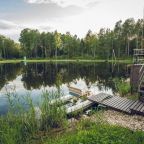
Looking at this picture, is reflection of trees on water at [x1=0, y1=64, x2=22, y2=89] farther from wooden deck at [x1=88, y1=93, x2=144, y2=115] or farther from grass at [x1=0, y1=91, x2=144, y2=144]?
grass at [x1=0, y1=91, x2=144, y2=144]

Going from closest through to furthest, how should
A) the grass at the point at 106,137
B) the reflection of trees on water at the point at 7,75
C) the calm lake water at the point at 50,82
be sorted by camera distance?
the grass at the point at 106,137
the calm lake water at the point at 50,82
the reflection of trees on water at the point at 7,75

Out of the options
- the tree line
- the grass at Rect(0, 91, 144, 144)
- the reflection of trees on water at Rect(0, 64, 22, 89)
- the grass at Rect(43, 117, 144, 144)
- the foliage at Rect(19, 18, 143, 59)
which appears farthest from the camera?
the tree line

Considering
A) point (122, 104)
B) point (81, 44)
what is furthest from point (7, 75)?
point (81, 44)

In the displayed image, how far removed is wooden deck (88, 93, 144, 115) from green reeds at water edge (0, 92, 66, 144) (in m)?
4.10

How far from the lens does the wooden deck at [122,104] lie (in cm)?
1091

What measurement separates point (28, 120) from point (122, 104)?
6.47 m

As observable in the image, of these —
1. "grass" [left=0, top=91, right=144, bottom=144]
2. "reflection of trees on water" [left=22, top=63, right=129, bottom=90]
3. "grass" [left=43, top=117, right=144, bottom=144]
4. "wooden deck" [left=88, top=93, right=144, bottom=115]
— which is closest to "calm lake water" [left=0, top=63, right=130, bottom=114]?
"reflection of trees on water" [left=22, top=63, right=129, bottom=90]

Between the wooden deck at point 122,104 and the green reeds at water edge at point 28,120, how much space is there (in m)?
4.10

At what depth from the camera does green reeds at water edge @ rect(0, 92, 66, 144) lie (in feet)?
24.1

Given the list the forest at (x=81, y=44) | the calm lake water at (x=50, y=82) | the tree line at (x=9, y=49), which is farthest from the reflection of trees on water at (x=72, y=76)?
the tree line at (x=9, y=49)

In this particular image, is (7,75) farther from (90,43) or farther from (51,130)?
(90,43)

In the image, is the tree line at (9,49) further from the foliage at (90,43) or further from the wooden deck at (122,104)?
the wooden deck at (122,104)

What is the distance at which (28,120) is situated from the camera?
8383mm

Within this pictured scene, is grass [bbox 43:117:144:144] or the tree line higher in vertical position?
the tree line
